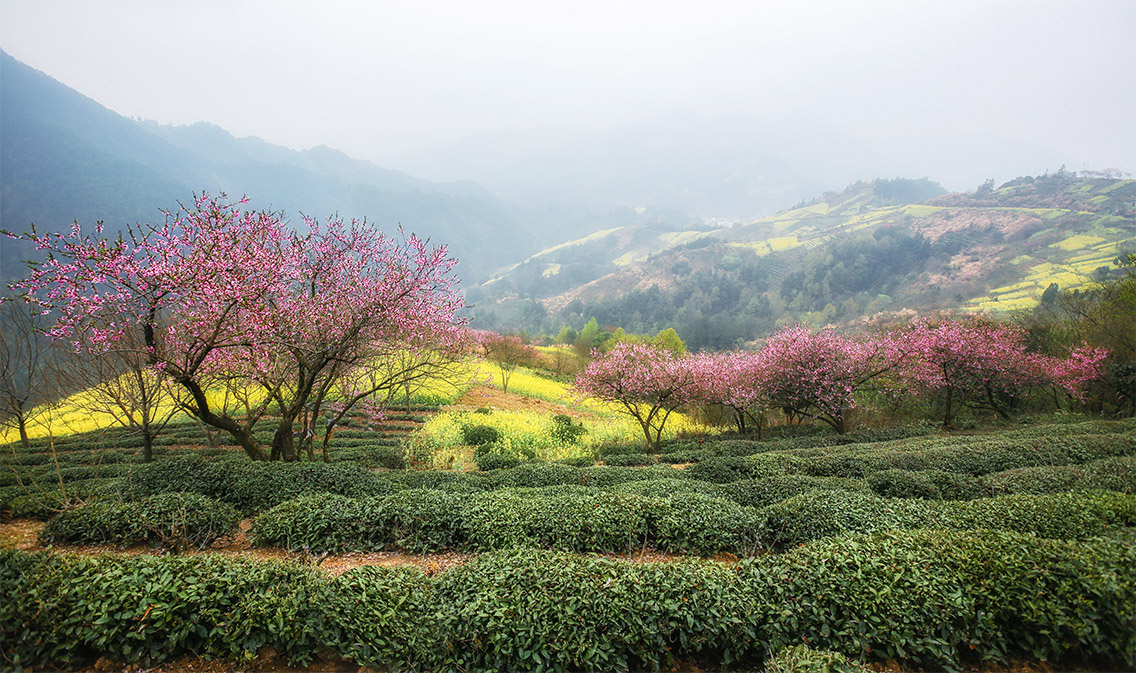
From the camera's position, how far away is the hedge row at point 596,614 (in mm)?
3828

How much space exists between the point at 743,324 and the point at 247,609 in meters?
83.3

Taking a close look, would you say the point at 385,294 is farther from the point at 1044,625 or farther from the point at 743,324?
the point at 743,324

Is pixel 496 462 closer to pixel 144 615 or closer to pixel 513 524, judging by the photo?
pixel 513 524

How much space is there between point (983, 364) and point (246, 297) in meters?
23.8

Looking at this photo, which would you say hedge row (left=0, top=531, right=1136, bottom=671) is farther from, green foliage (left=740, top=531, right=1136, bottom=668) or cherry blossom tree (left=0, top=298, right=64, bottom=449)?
cherry blossom tree (left=0, top=298, right=64, bottom=449)

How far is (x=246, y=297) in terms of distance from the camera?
321 inches

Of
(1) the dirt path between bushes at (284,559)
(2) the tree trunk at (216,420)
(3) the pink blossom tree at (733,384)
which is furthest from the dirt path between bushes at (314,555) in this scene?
(3) the pink blossom tree at (733,384)

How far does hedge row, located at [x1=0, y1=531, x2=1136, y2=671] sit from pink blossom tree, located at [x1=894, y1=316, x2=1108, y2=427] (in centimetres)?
1645

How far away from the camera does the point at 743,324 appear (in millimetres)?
80188

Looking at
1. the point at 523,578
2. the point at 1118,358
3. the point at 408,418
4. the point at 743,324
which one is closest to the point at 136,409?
the point at 408,418

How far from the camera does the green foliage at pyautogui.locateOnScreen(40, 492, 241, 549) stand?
6492 millimetres

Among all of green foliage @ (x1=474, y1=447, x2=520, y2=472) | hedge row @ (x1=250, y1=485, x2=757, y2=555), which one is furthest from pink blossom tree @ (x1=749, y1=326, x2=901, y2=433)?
hedge row @ (x1=250, y1=485, x2=757, y2=555)

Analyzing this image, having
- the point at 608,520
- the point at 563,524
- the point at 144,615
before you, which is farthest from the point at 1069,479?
the point at 144,615

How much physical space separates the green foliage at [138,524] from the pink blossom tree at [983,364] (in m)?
21.9
